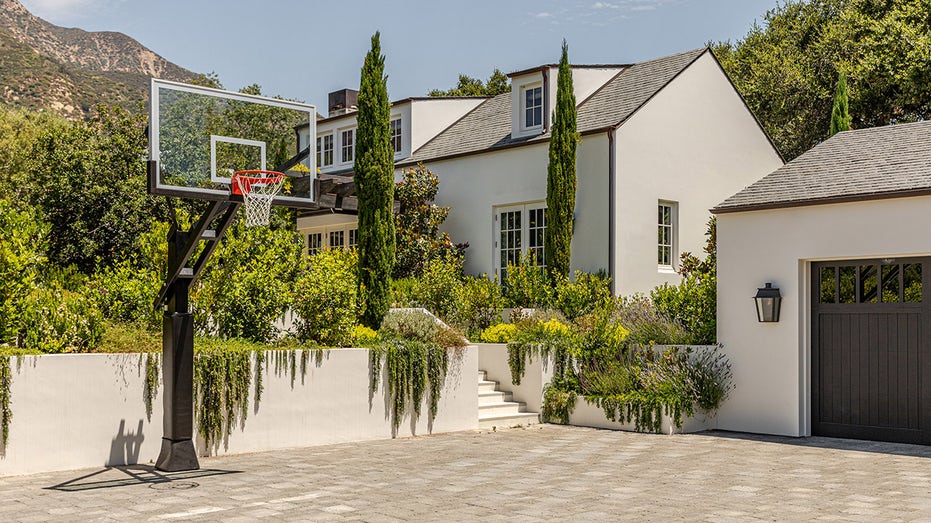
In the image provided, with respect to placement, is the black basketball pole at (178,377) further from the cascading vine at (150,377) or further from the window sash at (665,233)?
the window sash at (665,233)

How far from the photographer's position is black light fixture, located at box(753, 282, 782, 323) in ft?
45.7

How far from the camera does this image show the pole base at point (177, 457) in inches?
411

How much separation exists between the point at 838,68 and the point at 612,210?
40.9 ft

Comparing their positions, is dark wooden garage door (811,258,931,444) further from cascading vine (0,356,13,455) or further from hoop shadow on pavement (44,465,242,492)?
cascading vine (0,356,13,455)

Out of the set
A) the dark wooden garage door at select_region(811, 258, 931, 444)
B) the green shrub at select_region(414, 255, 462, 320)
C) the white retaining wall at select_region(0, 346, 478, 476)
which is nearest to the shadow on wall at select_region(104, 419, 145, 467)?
the white retaining wall at select_region(0, 346, 478, 476)

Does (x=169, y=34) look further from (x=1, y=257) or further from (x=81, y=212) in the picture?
(x=1, y=257)

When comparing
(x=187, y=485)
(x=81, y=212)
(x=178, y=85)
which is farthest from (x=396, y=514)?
(x=81, y=212)

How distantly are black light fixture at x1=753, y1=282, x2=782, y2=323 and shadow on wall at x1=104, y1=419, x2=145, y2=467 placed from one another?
30.0 ft

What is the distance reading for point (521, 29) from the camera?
24453 millimetres

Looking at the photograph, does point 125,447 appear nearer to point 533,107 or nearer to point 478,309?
point 478,309

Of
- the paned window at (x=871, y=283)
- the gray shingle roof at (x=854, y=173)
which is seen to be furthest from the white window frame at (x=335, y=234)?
the paned window at (x=871, y=283)

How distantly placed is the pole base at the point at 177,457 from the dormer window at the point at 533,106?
12.9 meters

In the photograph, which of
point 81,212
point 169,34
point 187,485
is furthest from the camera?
point 169,34

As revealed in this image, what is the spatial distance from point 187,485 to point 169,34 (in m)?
16.9
